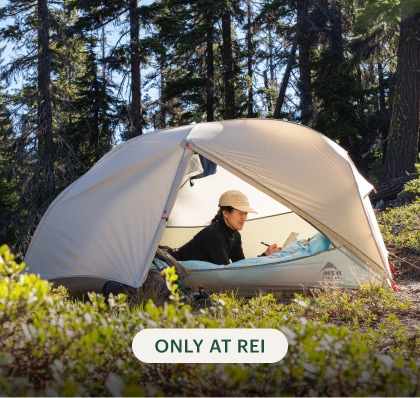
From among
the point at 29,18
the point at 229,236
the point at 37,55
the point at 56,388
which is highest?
the point at 29,18

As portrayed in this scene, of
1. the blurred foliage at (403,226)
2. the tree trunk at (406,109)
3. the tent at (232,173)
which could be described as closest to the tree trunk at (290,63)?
the tree trunk at (406,109)

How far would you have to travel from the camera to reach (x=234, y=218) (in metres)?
6.02

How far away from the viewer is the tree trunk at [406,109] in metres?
12.1

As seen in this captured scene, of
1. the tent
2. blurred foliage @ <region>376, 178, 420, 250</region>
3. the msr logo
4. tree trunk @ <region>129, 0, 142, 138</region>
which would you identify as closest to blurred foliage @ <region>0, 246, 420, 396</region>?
the tent

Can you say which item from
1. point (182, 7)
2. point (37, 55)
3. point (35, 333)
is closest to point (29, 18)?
point (37, 55)

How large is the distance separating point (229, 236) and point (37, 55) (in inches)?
340

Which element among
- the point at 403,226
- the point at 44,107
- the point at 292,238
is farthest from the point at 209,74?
the point at 292,238

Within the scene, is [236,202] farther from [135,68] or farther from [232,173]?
[135,68]

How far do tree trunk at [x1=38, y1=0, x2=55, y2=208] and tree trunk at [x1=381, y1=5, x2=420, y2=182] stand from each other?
7.18 m

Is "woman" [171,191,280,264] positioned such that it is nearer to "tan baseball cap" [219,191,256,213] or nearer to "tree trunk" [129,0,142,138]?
"tan baseball cap" [219,191,256,213]

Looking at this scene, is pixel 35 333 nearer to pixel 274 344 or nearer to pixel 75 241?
pixel 274 344

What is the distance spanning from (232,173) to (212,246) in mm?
805

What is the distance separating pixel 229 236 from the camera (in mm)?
6105

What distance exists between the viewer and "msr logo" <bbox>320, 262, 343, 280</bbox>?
540 cm
